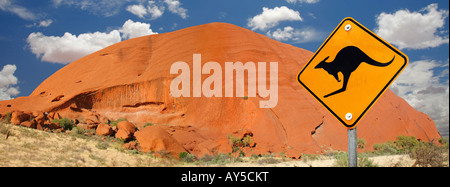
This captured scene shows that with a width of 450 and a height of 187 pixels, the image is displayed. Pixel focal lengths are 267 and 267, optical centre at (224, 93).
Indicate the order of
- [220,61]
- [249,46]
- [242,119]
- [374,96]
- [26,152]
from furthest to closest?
[249,46]
[220,61]
[242,119]
[26,152]
[374,96]

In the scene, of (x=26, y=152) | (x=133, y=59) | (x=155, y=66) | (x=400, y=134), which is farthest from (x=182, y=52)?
(x=400, y=134)

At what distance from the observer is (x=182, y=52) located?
23.4 m

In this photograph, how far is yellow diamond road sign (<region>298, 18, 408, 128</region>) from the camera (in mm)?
2408

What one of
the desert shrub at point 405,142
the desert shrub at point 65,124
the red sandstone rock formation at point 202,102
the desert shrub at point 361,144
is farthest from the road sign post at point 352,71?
the desert shrub at point 405,142

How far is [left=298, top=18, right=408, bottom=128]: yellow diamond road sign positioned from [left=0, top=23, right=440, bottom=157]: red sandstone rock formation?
11.8 metres

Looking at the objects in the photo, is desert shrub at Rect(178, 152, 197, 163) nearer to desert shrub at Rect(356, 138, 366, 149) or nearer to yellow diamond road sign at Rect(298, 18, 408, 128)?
yellow diamond road sign at Rect(298, 18, 408, 128)

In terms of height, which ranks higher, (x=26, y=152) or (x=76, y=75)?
(x=76, y=75)

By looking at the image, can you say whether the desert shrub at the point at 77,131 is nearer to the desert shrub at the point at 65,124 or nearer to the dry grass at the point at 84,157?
the dry grass at the point at 84,157

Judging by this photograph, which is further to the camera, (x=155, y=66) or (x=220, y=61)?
(x=155, y=66)

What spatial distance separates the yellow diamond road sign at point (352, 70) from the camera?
241 centimetres

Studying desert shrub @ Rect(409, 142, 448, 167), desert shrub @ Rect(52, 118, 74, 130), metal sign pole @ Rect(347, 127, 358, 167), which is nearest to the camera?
metal sign pole @ Rect(347, 127, 358, 167)

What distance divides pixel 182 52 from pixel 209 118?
7498 millimetres


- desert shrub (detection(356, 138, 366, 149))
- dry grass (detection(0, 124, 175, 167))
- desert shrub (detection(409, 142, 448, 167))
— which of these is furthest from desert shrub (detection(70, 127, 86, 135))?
desert shrub (detection(356, 138, 366, 149))

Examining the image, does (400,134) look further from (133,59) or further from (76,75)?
(76,75)
